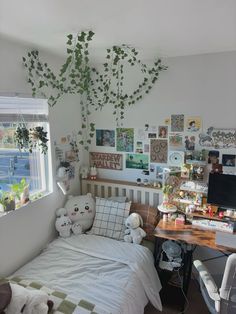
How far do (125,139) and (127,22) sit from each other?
144 centimetres

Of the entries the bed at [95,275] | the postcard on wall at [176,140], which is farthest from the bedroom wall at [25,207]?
the postcard on wall at [176,140]

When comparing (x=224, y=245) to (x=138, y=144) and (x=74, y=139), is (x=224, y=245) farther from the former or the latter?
(x=74, y=139)

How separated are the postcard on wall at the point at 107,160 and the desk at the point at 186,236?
0.84 m

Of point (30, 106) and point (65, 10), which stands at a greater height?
point (65, 10)

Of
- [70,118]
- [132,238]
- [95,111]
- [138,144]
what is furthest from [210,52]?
[132,238]

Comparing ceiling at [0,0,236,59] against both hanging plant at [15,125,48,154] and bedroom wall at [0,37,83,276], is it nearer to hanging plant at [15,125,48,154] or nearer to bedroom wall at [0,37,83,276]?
bedroom wall at [0,37,83,276]

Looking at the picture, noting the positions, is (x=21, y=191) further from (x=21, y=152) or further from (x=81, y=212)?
(x=81, y=212)

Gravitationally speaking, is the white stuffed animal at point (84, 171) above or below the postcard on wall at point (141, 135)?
below

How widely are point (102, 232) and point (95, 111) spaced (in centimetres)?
137

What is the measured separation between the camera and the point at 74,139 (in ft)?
9.59

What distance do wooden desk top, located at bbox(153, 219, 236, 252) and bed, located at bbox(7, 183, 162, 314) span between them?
0.24m

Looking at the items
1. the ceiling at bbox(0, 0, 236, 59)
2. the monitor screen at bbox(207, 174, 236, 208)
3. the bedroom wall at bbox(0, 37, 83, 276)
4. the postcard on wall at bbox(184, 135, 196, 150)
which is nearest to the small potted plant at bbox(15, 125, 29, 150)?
the bedroom wall at bbox(0, 37, 83, 276)

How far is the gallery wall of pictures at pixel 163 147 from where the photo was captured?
2441 mm

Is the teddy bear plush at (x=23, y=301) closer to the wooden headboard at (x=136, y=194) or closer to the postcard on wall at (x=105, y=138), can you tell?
the wooden headboard at (x=136, y=194)
